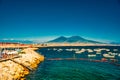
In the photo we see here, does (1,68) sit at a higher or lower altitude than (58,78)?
higher

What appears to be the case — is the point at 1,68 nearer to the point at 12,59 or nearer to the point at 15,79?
the point at 15,79

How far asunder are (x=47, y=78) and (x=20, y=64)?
16335 millimetres

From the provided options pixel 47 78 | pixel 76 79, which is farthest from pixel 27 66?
pixel 76 79

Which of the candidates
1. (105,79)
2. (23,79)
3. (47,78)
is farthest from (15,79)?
Result: (105,79)

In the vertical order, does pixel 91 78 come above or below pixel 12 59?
below

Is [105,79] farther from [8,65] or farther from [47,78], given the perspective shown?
[8,65]

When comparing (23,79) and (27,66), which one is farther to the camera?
(27,66)

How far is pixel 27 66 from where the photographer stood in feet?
251

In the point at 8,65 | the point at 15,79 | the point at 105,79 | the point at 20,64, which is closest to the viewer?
the point at 15,79

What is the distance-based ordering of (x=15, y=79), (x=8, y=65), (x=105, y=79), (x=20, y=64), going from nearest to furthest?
(x=15, y=79)
(x=105, y=79)
(x=8, y=65)
(x=20, y=64)

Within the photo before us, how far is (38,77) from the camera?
64.4 meters

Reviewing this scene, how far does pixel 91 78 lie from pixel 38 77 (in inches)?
665

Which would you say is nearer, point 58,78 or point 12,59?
point 58,78

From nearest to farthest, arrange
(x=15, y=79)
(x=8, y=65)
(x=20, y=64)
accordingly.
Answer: (x=15, y=79) → (x=8, y=65) → (x=20, y=64)
